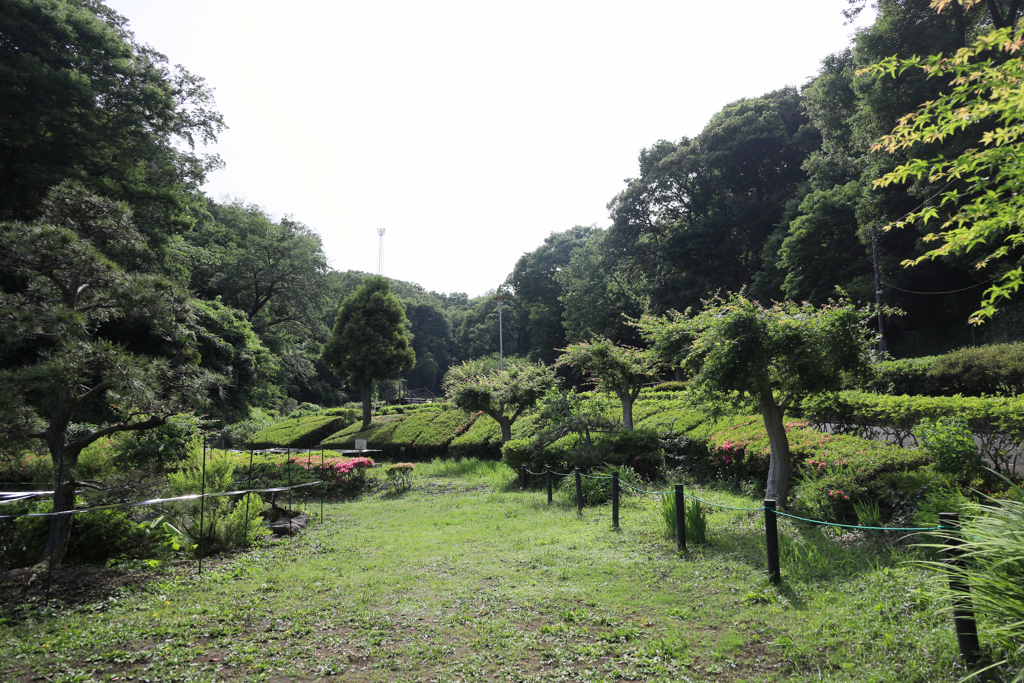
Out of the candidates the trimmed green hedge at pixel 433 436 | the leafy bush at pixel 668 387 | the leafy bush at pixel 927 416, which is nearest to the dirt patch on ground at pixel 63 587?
the leafy bush at pixel 927 416

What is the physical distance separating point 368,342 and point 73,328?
1833 centimetres

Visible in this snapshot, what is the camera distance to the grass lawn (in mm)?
3445

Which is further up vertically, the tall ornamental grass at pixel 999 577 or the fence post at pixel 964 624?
the tall ornamental grass at pixel 999 577

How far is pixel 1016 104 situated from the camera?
3582mm

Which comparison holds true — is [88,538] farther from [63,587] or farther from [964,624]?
[964,624]

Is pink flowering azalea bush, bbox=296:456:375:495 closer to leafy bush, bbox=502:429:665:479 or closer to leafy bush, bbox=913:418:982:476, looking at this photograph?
leafy bush, bbox=502:429:665:479

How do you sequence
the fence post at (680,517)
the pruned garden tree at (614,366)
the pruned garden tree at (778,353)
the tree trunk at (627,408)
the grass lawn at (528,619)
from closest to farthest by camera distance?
the grass lawn at (528,619)
the fence post at (680,517)
the pruned garden tree at (778,353)
the pruned garden tree at (614,366)
the tree trunk at (627,408)

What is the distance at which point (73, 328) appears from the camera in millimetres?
5625

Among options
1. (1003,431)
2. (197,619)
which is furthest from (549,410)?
(197,619)

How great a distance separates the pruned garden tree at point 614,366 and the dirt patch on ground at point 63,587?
388 inches

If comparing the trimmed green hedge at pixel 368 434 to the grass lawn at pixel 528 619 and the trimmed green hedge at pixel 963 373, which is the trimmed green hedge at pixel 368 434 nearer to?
the grass lawn at pixel 528 619

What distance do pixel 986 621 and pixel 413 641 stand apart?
379cm

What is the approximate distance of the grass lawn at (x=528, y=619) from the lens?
11.3ft

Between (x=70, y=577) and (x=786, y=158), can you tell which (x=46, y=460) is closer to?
(x=70, y=577)
